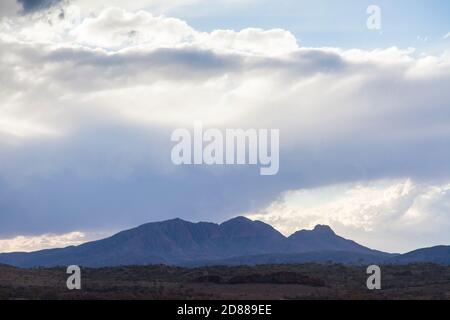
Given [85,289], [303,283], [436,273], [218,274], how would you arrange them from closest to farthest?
[85,289] < [303,283] < [218,274] < [436,273]

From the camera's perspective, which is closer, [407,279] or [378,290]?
[378,290]

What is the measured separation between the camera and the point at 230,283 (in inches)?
3142

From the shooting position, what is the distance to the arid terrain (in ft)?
218

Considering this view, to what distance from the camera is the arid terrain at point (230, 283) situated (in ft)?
218
